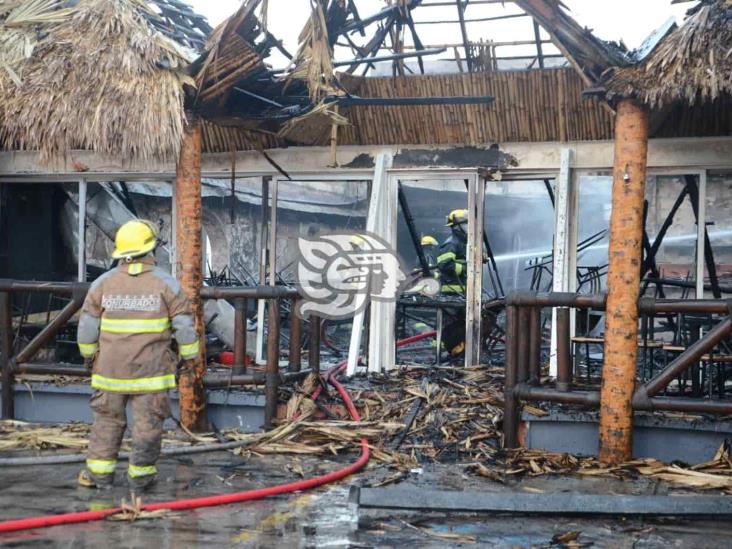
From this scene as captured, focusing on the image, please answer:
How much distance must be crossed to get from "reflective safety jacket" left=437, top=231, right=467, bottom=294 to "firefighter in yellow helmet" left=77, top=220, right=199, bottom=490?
17.2 feet

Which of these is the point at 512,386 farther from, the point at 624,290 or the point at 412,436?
the point at 624,290

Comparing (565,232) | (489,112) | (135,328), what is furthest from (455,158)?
(135,328)

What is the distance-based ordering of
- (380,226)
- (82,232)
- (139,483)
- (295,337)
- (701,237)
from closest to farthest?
(139,483)
(295,337)
(701,237)
(380,226)
(82,232)

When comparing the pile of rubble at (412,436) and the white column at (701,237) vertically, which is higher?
the white column at (701,237)

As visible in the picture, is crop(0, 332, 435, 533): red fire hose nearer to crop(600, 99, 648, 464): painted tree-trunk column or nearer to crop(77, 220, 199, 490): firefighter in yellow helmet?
crop(77, 220, 199, 490): firefighter in yellow helmet

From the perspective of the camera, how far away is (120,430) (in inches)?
216

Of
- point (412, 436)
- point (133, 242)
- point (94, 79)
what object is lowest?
point (412, 436)

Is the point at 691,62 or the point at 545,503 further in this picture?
the point at 691,62

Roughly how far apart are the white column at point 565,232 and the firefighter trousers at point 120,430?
4317 millimetres

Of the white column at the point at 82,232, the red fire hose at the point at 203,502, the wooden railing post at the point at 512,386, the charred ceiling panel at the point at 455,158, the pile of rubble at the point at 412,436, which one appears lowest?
the red fire hose at the point at 203,502

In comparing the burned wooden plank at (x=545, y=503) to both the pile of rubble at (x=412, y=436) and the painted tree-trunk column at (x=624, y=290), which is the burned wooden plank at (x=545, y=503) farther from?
the painted tree-trunk column at (x=624, y=290)

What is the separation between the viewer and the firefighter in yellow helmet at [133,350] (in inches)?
213

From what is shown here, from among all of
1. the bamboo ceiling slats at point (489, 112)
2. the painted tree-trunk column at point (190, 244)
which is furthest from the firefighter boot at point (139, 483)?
the bamboo ceiling slats at point (489, 112)

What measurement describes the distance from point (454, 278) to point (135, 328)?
5.64 meters
